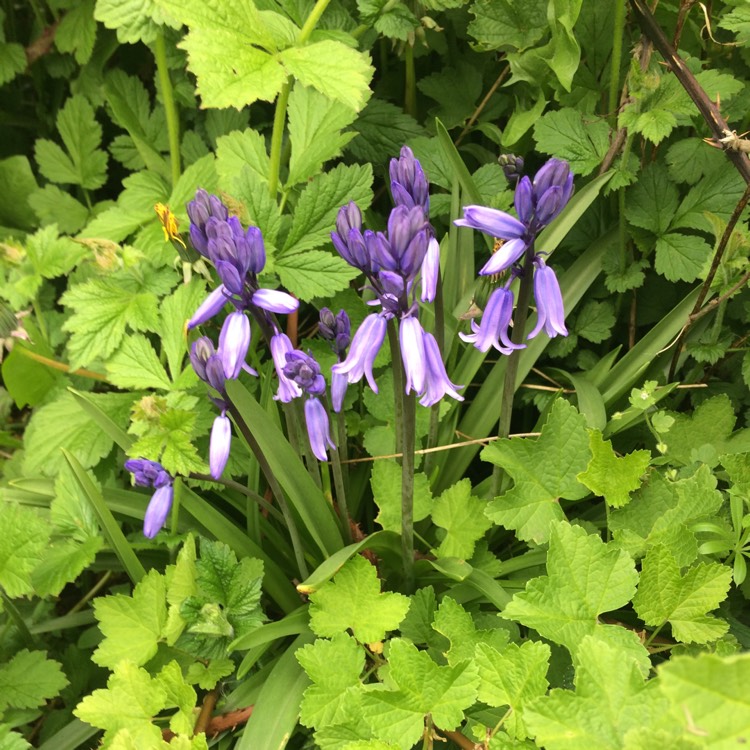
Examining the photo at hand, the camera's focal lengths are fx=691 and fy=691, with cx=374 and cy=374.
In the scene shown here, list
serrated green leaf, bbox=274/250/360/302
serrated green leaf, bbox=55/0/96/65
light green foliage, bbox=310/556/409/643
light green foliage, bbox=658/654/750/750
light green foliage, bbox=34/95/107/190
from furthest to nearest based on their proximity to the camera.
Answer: light green foliage, bbox=34/95/107/190 < serrated green leaf, bbox=55/0/96/65 < serrated green leaf, bbox=274/250/360/302 < light green foliage, bbox=310/556/409/643 < light green foliage, bbox=658/654/750/750

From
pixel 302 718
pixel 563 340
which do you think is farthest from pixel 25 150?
pixel 302 718

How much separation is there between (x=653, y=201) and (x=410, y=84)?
0.96m

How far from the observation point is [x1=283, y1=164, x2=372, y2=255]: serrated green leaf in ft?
6.36

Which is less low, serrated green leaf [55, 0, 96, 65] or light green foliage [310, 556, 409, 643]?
serrated green leaf [55, 0, 96, 65]

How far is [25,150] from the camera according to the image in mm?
3332

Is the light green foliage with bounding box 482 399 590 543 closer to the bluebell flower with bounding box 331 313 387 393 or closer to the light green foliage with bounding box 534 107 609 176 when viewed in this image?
the bluebell flower with bounding box 331 313 387 393

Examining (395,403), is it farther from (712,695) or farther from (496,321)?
(712,695)

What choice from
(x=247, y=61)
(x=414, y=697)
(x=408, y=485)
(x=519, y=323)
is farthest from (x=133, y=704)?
(x=247, y=61)

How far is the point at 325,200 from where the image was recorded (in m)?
1.95

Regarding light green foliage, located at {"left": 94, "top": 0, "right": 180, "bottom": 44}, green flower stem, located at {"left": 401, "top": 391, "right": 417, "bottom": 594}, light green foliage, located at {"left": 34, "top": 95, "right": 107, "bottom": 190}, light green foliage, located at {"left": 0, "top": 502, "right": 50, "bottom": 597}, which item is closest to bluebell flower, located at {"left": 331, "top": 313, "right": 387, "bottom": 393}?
green flower stem, located at {"left": 401, "top": 391, "right": 417, "bottom": 594}

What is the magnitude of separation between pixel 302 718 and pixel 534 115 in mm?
1732

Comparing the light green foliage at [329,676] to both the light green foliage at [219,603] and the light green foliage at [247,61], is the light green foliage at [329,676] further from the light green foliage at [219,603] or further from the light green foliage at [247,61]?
the light green foliage at [247,61]

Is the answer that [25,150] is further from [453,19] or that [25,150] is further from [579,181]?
[579,181]

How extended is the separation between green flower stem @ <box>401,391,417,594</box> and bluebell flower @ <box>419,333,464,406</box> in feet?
0.14
